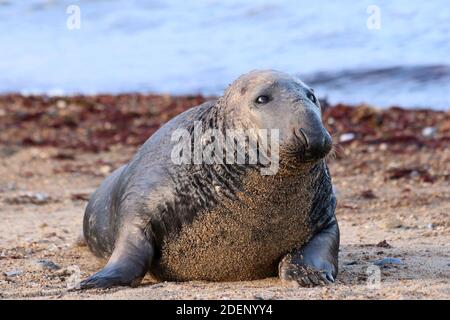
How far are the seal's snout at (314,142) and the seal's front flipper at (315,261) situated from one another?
2.96 ft

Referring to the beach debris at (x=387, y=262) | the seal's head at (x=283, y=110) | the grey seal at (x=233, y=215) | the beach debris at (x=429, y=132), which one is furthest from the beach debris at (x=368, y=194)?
the seal's head at (x=283, y=110)

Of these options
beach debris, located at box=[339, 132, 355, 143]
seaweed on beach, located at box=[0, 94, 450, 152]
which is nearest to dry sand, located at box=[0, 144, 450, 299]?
beach debris, located at box=[339, 132, 355, 143]

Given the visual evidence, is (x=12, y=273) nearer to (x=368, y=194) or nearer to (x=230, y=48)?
(x=368, y=194)

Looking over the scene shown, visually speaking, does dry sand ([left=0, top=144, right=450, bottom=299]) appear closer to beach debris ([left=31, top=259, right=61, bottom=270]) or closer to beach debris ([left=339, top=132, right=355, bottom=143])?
beach debris ([left=31, top=259, right=61, bottom=270])

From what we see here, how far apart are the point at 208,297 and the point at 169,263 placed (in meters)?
0.86

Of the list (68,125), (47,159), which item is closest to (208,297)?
(47,159)

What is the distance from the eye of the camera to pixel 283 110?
5.29m

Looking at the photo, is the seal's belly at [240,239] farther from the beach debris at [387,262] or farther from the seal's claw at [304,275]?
the beach debris at [387,262]

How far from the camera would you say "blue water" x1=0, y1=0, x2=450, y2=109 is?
18.1 m

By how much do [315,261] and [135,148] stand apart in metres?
7.23

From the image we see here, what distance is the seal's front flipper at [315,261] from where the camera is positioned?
5672 mm

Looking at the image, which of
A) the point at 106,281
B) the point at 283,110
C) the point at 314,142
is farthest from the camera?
the point at 106,281

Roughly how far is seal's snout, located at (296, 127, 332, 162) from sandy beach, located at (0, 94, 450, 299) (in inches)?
29.1

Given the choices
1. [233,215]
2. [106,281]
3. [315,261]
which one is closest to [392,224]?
[315,261]
